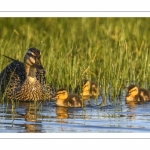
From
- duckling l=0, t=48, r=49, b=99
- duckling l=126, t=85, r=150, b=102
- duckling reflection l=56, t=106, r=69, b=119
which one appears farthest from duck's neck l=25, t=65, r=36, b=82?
duckling l=126, t=85, r=150, b=102

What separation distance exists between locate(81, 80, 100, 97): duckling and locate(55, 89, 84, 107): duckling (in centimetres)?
43

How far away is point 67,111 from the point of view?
1069cm

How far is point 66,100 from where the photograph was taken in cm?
1095

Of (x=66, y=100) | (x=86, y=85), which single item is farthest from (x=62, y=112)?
(x=86, y=85)

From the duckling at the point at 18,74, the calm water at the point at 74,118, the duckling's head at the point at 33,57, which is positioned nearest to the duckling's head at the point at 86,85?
the calm water at the point at 74,118

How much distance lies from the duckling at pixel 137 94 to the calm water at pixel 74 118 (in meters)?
0.16

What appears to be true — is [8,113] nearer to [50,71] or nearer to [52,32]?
[50,71]

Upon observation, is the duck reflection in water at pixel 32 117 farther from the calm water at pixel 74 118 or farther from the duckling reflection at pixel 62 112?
the duckling reflection at pixel 62 112

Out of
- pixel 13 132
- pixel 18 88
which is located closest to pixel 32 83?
pixel 18 88

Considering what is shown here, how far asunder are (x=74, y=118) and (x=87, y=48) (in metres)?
3.41

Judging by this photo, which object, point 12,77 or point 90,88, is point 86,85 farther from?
point 12,77

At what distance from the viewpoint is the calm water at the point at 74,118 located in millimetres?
9414

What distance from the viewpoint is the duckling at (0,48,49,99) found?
1137 cm

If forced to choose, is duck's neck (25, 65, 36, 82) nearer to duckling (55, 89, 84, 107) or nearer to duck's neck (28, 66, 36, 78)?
duck's neck (28, 66, 36, 78)
